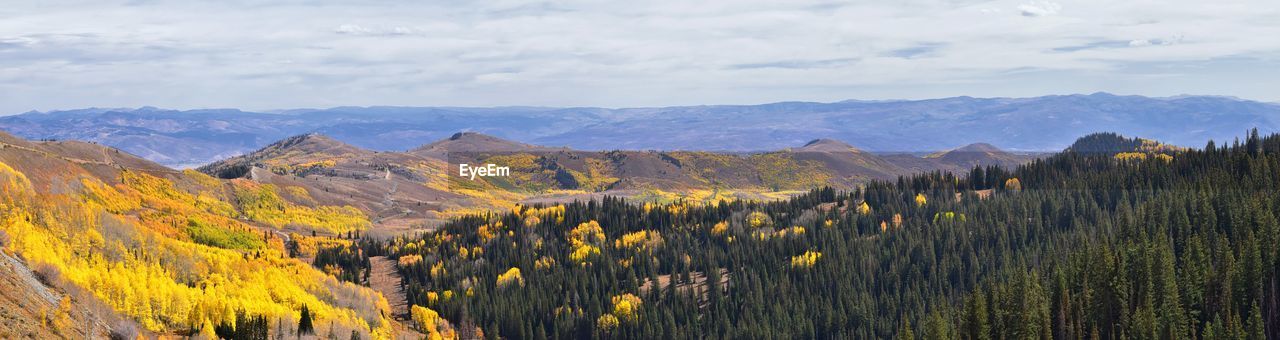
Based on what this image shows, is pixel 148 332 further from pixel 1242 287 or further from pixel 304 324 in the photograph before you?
pixel 1242 287

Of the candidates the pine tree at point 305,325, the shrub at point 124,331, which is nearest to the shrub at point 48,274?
the shrub at point 124,331

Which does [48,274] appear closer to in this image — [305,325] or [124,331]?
[124,331]

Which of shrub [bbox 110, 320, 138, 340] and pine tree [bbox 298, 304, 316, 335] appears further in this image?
pine tree [bbox 298, 304, 316, 335]

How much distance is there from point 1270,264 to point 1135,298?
24.1 m

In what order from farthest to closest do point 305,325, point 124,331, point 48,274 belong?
point 305,325 → point 48,274 → point 124,331

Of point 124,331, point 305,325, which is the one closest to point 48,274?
point 124,331

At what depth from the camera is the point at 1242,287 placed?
186 m

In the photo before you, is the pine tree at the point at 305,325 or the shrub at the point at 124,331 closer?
the shrub at the point at 124,331

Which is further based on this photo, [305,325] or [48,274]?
[305,325]

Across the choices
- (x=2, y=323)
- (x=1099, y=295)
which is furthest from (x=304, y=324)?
(x=1099, y=295)

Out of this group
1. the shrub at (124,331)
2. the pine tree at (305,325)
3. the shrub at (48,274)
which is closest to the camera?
→ the shrub at (124,331)

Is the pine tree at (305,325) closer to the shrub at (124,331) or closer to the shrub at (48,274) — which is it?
the shrub at (124,331)

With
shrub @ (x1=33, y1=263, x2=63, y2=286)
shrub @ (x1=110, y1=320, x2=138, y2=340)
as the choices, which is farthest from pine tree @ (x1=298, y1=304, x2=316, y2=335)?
shrub @ (x1=33, y1=263, x2=63, y2=286)

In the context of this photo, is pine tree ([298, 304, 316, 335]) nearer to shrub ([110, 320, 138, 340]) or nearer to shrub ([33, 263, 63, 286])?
shrub ([110, 320, 138, 340])
